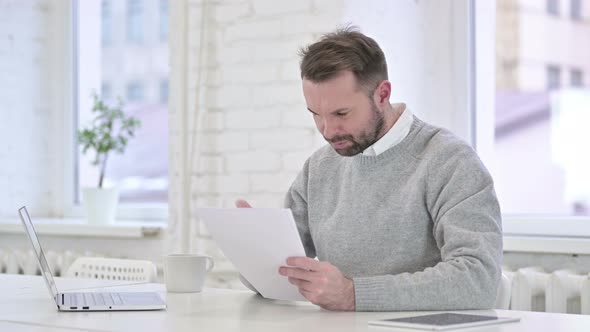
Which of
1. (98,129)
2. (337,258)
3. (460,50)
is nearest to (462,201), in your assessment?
(337,258)

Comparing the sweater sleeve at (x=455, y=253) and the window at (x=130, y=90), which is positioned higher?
the window at (x=130, y=90)

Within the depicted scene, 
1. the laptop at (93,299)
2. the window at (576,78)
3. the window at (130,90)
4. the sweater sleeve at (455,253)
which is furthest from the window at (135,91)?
the sweater sleeve at (455,253)

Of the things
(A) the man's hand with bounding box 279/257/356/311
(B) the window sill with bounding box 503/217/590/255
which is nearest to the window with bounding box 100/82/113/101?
(B) the window sill with bounding box 503/217/590/255

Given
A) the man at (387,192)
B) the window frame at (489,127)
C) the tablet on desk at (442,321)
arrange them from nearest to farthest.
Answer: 1. the tablet on desk at (442,321)
2. the man at (387,192)
3. the window frame at (489,127)

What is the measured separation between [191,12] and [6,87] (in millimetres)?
1386

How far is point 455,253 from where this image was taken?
1951 mm

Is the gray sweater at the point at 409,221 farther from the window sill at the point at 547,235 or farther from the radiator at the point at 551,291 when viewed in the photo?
the window sill at the point at 547,235

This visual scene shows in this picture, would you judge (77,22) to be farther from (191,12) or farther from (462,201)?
(462,201)

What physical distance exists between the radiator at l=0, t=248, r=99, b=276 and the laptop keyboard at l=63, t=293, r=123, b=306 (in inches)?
71.5

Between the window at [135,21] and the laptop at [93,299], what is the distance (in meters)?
2.34

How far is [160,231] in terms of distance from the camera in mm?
3805

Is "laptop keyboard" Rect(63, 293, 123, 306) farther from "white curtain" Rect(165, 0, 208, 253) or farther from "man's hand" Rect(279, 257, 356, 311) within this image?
"white curtain" Rect(165, 0, 208, 253)

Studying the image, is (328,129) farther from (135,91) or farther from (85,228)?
(135,91)

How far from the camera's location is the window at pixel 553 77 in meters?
3.08
